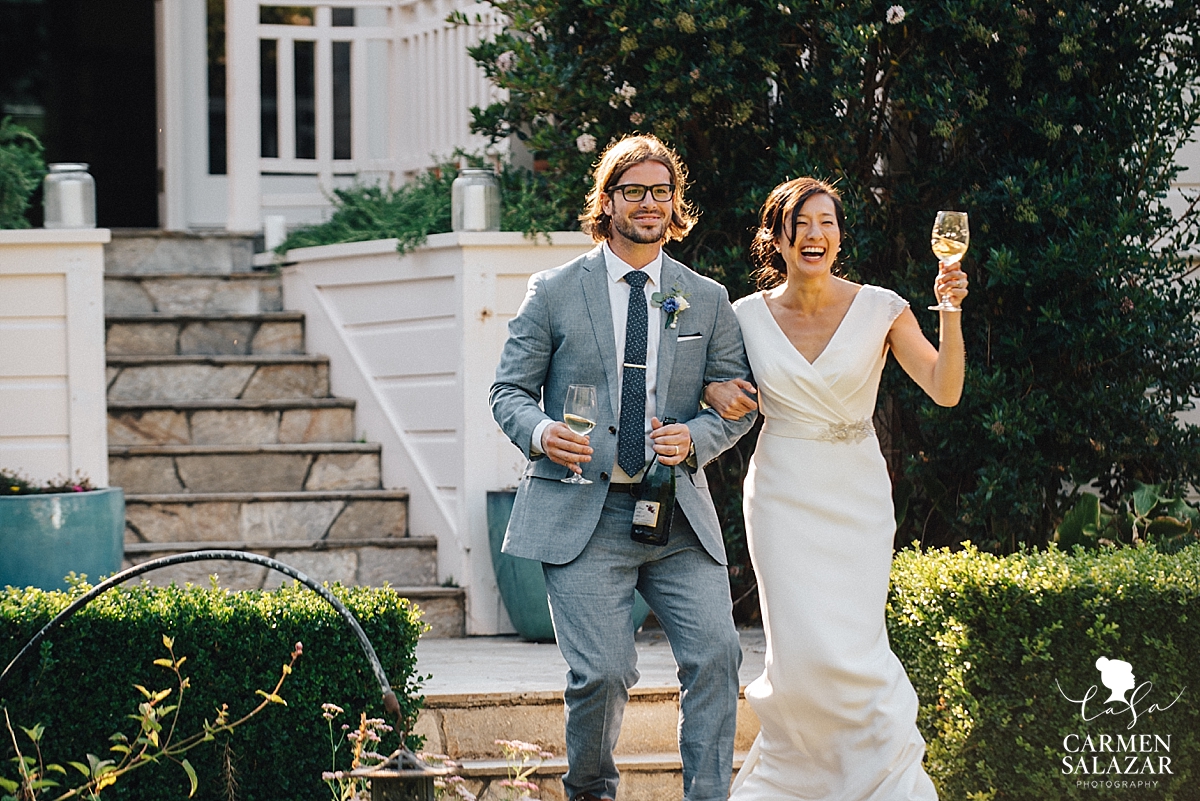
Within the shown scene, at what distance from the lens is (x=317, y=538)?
6.70 m

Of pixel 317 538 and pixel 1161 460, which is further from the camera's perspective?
pixel 317 538

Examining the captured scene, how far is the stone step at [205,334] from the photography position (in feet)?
24.3

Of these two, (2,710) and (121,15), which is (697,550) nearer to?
(2,710)

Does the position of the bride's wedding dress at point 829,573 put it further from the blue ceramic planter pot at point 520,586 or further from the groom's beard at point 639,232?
the blue ceramic planter pot at point 520,586

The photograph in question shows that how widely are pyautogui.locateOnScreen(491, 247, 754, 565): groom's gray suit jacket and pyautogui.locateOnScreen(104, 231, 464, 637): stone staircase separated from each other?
243 centimetres

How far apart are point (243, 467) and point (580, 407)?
3.66m

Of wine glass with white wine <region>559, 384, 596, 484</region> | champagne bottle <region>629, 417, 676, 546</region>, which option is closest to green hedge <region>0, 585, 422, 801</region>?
champagne bottle <region>629, 417, 676, 546</region>

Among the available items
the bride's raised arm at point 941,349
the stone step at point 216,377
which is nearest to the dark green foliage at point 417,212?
the stone step at point 216,377

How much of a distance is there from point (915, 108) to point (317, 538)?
10.7 feet

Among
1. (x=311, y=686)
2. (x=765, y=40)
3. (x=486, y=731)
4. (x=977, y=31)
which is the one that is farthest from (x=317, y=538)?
(x=977, y=31)

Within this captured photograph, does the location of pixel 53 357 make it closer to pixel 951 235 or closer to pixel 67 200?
pixel 67 200

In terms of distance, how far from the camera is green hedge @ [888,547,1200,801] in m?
4.23

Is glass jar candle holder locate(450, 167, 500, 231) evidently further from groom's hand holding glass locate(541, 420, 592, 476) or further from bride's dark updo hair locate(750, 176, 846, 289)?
groom's hand holding glass locate(541, 420, 592, 476)

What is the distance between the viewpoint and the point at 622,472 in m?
3.96
